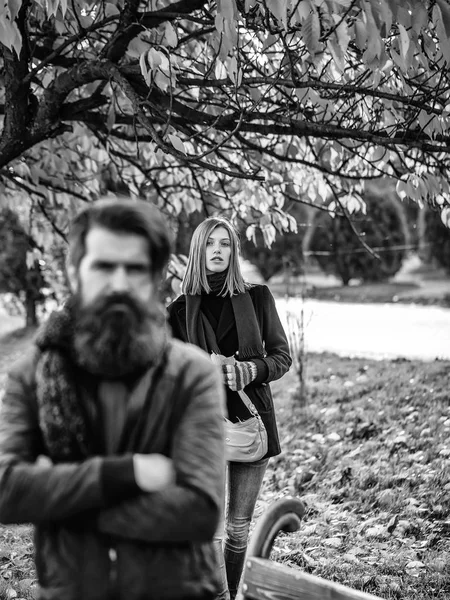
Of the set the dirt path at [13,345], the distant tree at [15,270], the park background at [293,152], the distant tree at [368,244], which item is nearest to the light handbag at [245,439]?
A: the park background at [293,152]

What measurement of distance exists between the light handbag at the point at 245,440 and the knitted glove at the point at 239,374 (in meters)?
0.17

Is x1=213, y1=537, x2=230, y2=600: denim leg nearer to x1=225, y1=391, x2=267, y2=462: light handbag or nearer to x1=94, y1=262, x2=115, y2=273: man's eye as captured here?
x1=225, y1=391, x2=267, y2=462: light handbag

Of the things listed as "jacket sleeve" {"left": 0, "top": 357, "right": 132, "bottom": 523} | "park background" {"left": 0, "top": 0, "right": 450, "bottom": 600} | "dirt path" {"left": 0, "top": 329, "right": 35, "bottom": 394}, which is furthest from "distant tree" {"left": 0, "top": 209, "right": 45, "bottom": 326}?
"jacket sleeve" {"left": 0, "top": 357, "right": 132, "bottom": 523}

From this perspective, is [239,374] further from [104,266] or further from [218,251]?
[104,266]

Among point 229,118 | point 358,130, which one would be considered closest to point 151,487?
point 358,130

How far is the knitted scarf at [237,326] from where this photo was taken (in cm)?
311

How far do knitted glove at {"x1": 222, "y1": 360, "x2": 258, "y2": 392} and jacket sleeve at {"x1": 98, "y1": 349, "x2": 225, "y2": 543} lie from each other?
1.62m

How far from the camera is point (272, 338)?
10.8 ft

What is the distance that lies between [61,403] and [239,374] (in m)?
1.74

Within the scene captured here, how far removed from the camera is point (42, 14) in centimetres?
433

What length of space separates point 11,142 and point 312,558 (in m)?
2.93

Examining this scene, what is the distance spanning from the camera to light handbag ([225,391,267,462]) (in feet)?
10.0

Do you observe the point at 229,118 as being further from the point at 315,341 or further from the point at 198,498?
the point at 315,341

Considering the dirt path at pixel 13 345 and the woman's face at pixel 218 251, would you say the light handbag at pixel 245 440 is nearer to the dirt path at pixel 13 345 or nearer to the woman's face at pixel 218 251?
the woman's face at pixel 218 251
